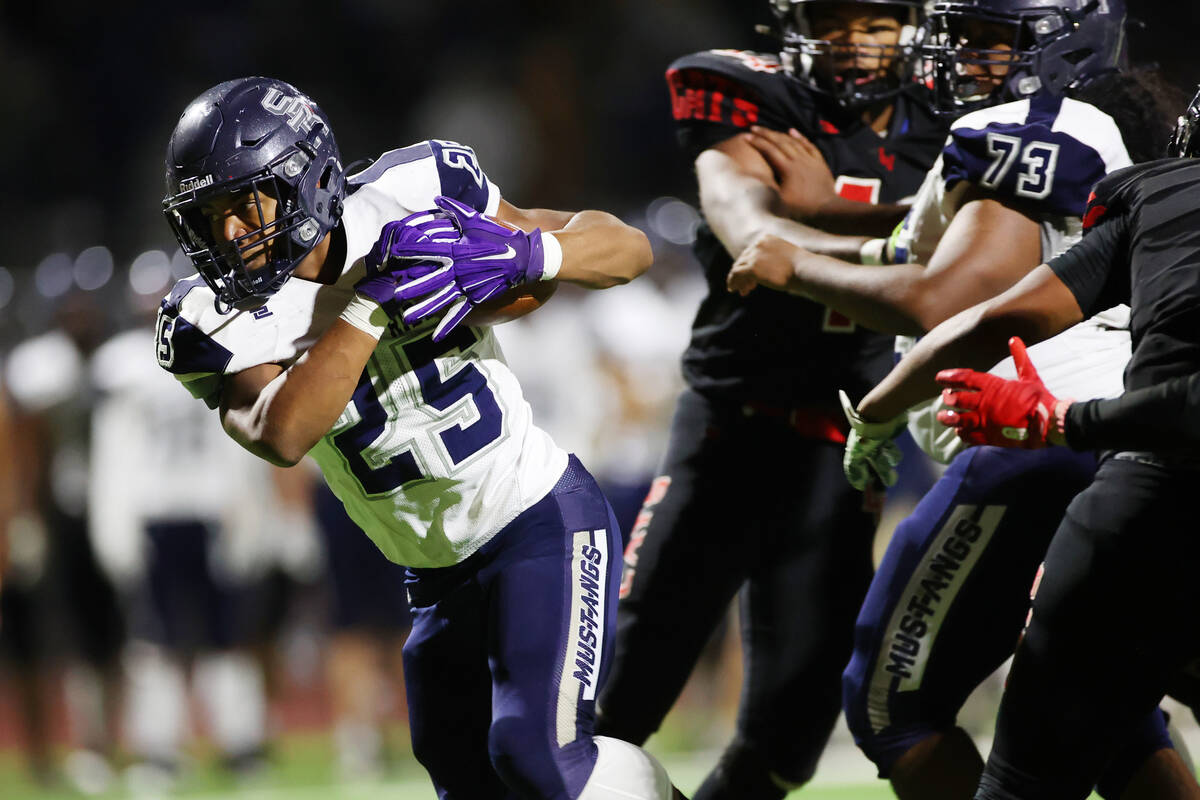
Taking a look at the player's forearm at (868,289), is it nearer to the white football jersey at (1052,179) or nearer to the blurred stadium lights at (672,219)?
the white football jersey at (1052,179)

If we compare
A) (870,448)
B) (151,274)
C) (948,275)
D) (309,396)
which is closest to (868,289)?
(948,275)

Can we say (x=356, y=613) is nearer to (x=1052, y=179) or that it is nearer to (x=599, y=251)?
(x=599, y=251)

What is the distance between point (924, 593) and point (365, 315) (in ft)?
4.12

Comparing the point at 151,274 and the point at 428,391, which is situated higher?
the point at 428,391

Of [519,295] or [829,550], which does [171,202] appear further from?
[829,550]

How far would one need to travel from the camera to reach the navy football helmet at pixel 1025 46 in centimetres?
302

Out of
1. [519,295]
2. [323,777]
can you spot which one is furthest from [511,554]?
[323,777]

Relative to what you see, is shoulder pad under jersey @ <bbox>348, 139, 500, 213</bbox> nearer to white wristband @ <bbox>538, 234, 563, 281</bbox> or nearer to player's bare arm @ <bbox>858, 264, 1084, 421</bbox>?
white wristband @ <bbox>538, 234, 563, 281</bbox>

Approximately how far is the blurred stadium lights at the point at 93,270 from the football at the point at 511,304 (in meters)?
4.81

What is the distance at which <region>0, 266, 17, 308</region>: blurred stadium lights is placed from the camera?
7.50 m

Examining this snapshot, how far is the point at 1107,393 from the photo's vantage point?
2939 millimetres

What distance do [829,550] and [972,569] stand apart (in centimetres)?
56

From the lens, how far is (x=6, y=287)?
7.61m

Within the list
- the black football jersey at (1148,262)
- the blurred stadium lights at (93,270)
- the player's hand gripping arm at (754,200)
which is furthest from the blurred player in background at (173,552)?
the black football jersey at (1148,262)
